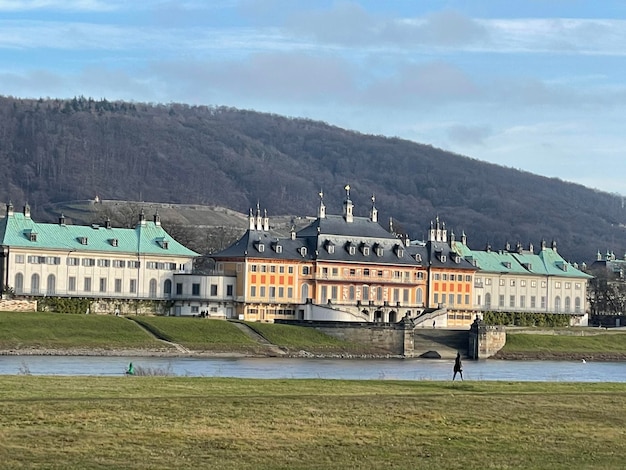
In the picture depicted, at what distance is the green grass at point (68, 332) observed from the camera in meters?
95.2

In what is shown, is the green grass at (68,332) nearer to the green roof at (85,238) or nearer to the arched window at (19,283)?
the arched window at (19,283)

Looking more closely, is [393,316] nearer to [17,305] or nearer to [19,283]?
[19,283]

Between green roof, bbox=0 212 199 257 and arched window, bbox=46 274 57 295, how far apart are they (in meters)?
2.21

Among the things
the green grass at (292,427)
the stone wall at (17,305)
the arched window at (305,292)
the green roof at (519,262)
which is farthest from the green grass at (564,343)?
the green grass at (292,427)

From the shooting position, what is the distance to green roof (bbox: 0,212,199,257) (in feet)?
385

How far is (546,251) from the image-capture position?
15500cm

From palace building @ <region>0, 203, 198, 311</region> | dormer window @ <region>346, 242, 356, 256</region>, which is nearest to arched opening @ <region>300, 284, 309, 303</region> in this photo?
dormer window @ <region>346, 242, 356, 256</region>

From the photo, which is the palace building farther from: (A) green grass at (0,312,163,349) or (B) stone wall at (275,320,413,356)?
(B) stone wall at (275,320,413,356)

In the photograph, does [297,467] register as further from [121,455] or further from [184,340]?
[184,340]

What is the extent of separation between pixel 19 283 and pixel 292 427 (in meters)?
79.6

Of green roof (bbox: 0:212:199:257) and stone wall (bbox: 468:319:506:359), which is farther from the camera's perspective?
green roof (bbox: 0:212:199:257)

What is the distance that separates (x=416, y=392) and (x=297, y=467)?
14.0m

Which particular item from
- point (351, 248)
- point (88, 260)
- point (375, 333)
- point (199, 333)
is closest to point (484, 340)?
point (375, 333)

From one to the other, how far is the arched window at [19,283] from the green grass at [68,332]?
1200cm
